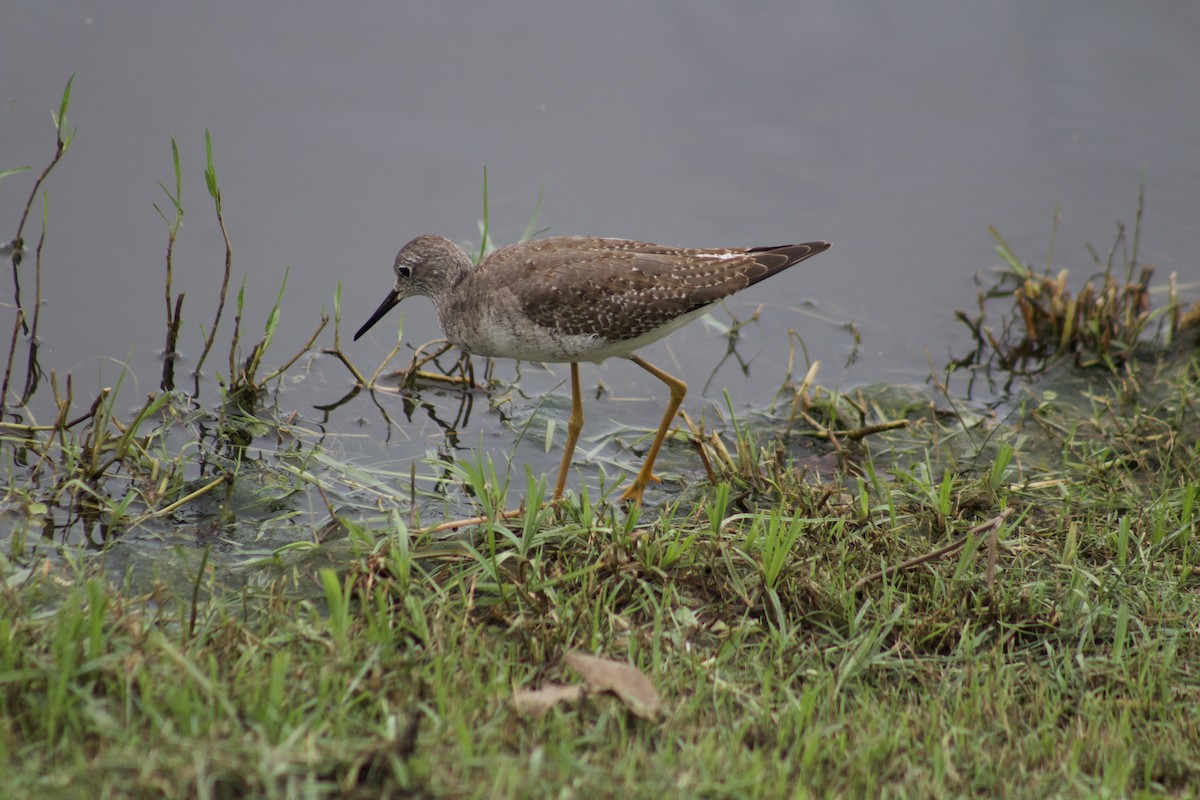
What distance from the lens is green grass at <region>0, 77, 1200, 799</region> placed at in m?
3.06

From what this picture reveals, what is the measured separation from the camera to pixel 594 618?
3941 millimetres

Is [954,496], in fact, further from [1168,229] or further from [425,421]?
[1168,229]

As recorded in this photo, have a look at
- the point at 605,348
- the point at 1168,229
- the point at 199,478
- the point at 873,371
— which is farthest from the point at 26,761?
the point at 1168,229

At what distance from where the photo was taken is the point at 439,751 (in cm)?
301

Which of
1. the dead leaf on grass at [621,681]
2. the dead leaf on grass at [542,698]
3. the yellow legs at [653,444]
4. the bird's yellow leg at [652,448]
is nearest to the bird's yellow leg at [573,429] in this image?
the yellow legs at [653,444]

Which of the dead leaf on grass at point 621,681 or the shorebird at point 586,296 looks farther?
the shorebird at point 586,296

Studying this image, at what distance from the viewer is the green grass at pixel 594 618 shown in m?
3.06

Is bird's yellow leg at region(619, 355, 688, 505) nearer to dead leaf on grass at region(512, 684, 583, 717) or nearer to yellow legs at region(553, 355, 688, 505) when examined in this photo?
yellow legs at region(553, 355, 688, 505)

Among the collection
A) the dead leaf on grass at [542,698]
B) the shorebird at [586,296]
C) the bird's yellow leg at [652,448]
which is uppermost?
the shorebird at [586,296]

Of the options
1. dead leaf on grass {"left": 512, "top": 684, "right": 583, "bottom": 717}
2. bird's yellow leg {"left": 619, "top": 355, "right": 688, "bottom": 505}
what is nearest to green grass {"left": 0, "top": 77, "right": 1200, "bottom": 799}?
dead leaf on grass {"left": 512, "top": 684, "right": 583, "bottom": 717}

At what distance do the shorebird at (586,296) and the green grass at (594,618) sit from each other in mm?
697

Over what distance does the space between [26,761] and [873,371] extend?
582cm

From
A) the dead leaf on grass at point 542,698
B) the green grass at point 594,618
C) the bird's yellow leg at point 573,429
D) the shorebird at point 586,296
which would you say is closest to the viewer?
the green grass at point 594,618

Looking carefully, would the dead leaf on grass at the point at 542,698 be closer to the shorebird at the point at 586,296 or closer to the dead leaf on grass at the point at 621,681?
the dead leaf on grass at the point at 621,681
